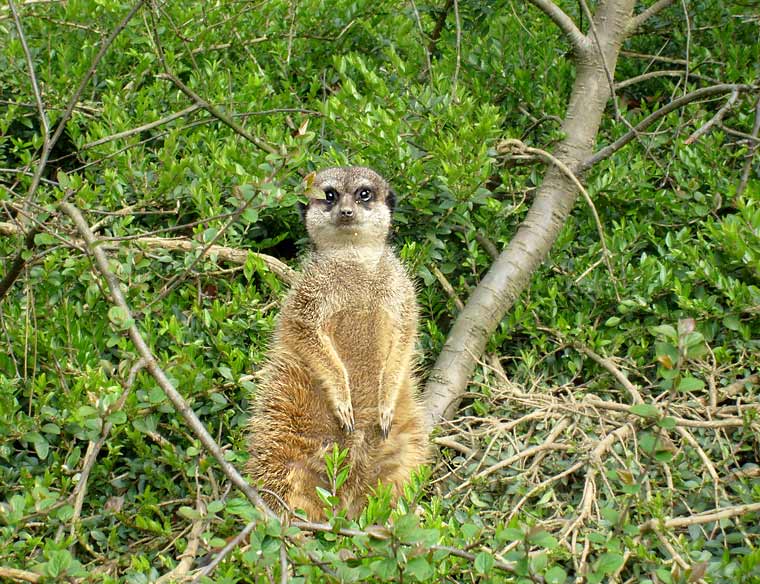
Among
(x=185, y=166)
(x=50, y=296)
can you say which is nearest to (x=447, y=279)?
(x=185, y=166)

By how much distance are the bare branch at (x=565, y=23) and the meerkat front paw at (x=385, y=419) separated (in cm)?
180

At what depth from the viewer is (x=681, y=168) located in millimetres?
3844

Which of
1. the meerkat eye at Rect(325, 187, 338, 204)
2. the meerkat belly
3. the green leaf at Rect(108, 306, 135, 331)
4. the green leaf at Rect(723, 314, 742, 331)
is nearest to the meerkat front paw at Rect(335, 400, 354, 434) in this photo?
the meerkat belly

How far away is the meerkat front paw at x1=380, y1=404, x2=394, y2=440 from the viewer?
3.16 meters

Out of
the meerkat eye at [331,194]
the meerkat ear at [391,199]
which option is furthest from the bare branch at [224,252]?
the meerkat ear at [391,199]

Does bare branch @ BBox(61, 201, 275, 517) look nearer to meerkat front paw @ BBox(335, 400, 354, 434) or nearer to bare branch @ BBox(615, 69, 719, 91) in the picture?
meerkat front paw @ BBox(335, 400, 354, 434)

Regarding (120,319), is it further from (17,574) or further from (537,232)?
(537,232)

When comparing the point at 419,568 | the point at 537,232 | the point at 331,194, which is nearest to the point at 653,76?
the point at 537,232

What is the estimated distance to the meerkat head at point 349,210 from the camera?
11.1ft

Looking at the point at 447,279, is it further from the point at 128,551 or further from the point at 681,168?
the point at 128,551

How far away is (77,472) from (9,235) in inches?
52.3

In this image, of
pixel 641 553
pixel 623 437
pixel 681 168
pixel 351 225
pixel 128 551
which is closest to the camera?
pixel 641 553

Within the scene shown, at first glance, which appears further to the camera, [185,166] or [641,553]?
[185,166]

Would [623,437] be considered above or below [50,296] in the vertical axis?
below
